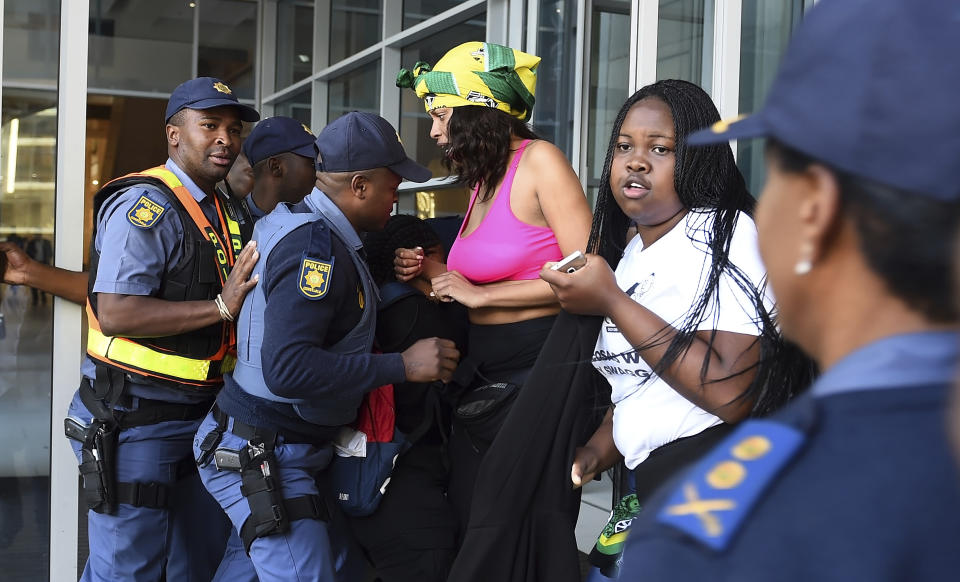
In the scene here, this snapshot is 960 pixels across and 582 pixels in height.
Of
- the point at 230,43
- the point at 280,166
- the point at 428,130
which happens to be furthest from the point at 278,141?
the point at 230,43

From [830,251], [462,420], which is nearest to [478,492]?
[462,420]

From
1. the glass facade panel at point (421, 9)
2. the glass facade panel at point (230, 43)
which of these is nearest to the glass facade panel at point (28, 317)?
the glass facade panel at point (421, 9)

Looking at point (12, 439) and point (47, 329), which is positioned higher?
point (47, 329)

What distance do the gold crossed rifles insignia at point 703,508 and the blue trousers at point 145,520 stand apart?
2.61 meters

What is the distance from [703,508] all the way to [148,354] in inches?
102

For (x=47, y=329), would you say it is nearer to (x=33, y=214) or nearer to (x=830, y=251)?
(x=33, y=214)

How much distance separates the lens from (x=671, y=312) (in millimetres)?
1902

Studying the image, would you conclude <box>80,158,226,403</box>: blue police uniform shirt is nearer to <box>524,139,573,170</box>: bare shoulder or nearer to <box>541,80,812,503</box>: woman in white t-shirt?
<box>524,139,573,170</box>: bare shoulder

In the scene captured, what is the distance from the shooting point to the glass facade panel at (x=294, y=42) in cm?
948

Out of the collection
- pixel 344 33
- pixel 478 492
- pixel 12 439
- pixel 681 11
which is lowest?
pixel 12 439

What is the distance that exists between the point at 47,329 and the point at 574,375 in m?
2.38

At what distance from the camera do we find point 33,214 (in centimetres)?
362

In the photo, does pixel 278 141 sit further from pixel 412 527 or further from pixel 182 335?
pixel 412 527

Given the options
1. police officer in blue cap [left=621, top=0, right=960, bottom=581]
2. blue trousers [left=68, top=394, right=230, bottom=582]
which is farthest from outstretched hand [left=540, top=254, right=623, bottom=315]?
blue trousers [left=68, top=394, right=230, bottom=582]
